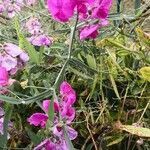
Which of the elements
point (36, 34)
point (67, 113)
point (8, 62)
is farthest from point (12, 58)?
point (36, 34)

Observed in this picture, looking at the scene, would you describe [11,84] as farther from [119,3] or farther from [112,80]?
[119,3]

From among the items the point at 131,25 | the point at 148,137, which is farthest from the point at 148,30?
the point at 148,137

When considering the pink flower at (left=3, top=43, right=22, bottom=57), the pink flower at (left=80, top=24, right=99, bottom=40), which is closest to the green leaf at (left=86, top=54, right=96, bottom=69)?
the pink flower at (left=80, top=24, right=99, bottom=40)

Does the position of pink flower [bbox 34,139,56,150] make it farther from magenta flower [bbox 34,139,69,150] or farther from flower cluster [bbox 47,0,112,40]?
flower cluster [bbox 47,0,112,40]

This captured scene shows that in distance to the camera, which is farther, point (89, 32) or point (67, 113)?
point (89, 32)

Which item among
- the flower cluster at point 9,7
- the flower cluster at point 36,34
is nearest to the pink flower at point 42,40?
the flower cluster at point 36,34

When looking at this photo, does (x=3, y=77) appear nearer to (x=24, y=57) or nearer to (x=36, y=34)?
(x=24, y=57)

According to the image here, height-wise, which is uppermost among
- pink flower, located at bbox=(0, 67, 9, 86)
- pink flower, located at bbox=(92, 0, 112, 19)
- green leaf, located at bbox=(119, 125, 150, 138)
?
pink flower, located at bbox=(92, 0, 112, 19)
